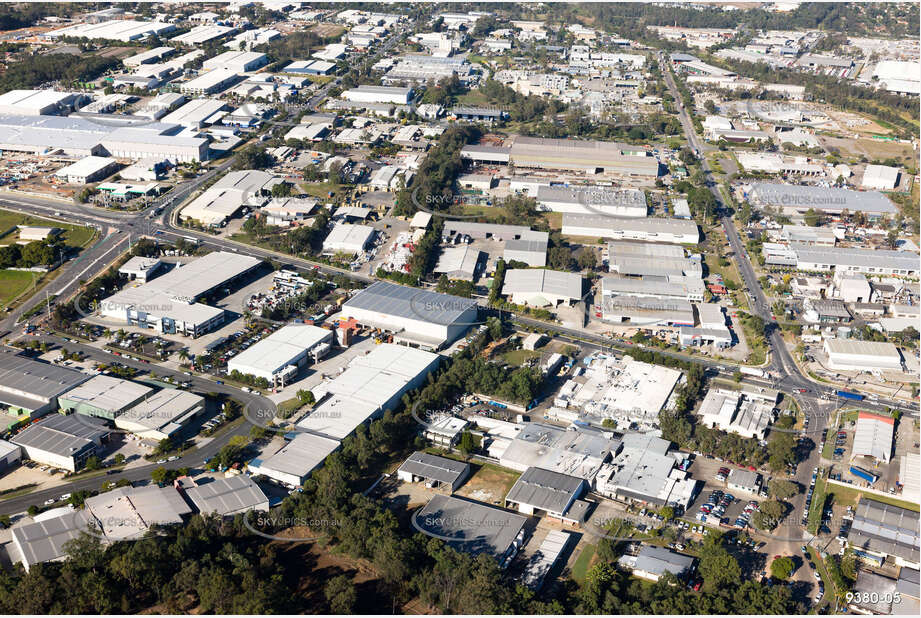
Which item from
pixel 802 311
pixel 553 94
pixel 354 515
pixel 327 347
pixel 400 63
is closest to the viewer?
pixel 354 515

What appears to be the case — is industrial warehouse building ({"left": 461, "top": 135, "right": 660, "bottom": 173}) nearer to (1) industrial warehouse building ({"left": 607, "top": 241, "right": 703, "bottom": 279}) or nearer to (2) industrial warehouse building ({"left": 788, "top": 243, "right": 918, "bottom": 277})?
(1) industrial warehouse building ({"left": 607, "top": 241, "right": 703, "bottom": 279})

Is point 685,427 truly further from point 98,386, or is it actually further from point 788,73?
point 788,73

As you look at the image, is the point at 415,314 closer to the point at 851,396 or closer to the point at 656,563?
the point at 656,563

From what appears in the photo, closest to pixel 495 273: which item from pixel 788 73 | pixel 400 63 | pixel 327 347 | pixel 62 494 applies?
pixel 327 347

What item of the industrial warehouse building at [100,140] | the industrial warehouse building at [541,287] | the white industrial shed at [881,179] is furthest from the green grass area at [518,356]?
the white industrial shed at [881,179]

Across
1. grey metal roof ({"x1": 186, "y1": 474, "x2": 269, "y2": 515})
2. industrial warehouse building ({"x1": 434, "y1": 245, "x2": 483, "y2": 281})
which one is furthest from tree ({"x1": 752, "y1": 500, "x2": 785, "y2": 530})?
industrial warehouse building ({"x1": 434, "y1": 245, "x2": 483, "y2": 281})

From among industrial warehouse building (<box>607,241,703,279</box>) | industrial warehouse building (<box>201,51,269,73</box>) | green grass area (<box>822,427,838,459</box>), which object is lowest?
green grass area (<box>822,427,838,459</box>)

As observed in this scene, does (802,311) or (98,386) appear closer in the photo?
(98,386)

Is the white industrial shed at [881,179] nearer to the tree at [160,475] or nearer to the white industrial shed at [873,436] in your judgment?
the white industrial shed at [873,436]
